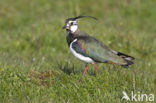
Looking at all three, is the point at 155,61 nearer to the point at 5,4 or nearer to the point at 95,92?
the point at 95,92

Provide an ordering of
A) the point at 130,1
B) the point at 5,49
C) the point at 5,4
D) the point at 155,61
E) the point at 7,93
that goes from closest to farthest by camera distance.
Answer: the point at 7,93, the point at 155,61, the point at 5,49, the point at 5,4, the point at 130,1

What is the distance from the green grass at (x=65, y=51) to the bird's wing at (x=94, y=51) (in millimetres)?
328

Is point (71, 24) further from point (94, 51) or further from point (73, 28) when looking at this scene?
point (94, 51)

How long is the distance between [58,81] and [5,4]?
991cm

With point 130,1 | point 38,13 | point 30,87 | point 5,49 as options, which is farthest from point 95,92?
point 130,1

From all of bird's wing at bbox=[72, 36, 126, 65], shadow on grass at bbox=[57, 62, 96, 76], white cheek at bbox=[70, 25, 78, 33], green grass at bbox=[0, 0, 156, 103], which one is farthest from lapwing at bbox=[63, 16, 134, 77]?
shadow on grass at bbox=[57, 62, 96, 76]

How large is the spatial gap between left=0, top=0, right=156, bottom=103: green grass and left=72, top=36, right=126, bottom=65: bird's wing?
12.9 inches

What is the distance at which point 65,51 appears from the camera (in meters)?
11.2

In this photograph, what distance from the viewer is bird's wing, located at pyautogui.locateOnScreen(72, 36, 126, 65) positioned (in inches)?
275

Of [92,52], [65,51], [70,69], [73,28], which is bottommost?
[65,51]

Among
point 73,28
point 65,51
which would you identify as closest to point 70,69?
point 73,28

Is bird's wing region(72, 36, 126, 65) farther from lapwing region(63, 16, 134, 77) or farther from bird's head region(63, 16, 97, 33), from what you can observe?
bird's head region(63, 16, 97, 33)

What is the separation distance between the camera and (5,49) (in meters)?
11.3

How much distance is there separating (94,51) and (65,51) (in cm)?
422
